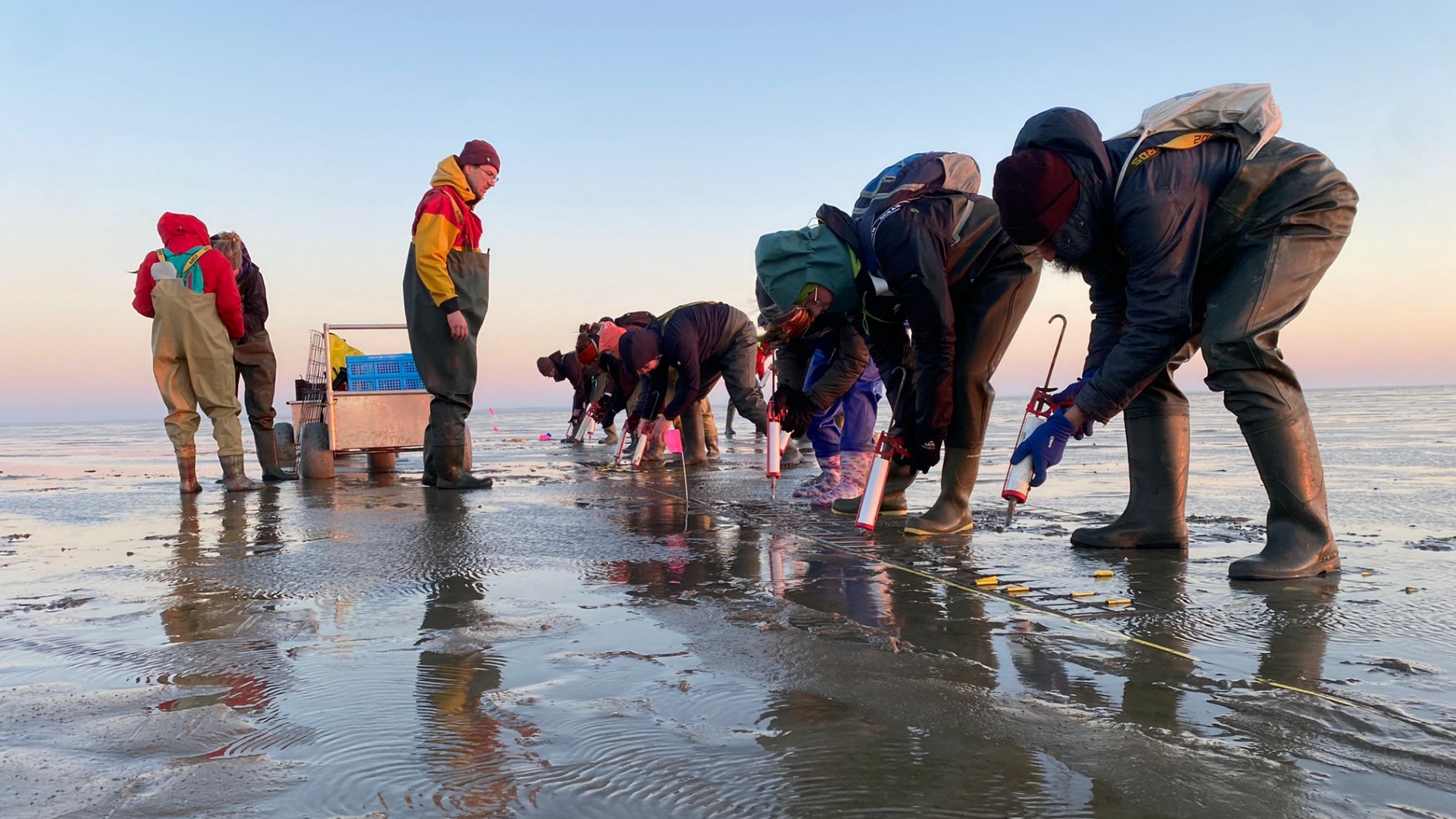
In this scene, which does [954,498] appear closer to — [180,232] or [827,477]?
[827,477]

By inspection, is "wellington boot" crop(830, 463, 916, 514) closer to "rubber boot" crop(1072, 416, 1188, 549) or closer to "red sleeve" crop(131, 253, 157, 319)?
"rubber boot" crop(1072, 416, 1188, 549)

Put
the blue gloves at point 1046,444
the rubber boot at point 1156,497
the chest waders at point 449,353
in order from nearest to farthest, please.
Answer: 1. the blue gloves at point 1046,444
2. the rubber boot at point 1156,497
3. the chest waders at point 449,353

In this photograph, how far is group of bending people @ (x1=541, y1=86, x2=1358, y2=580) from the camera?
3578mm

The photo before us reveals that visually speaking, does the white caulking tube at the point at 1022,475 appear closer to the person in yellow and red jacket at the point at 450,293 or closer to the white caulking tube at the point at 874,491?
the white caulking tube at the point at 874,491

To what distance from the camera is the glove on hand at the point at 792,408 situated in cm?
594

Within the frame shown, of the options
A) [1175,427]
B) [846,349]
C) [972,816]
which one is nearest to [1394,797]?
[972,816]

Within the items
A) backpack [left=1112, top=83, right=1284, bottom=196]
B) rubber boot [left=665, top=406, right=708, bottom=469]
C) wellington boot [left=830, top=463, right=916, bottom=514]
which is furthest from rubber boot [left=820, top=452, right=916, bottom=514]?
rubber boot [left=665, top=406, right=708, bottom=469]

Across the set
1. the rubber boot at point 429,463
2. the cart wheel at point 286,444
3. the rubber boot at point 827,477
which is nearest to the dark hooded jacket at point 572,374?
the cart wheel at point 286,444

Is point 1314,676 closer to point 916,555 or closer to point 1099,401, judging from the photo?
point 1099,401

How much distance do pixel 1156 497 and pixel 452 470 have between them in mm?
5404

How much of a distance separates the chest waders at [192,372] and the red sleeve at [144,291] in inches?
3.9

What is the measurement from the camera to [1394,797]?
1.60 metres

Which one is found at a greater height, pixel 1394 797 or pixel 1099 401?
pixel 1099 401

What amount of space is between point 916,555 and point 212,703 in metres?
2.77
